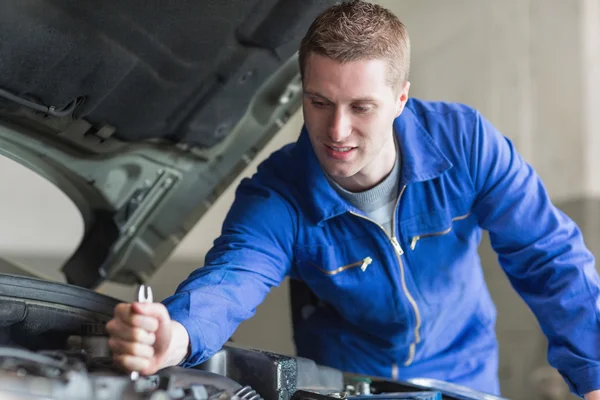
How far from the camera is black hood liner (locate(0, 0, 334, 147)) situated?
1.17 meters

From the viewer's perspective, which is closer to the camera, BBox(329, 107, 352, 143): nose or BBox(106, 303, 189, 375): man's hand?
BBox(106, 303, 189, 375): man's hand

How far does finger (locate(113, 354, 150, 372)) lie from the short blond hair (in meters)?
0.59

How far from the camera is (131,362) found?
815 millimetres

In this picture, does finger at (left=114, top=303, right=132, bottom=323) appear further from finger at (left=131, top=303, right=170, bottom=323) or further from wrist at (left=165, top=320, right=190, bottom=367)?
wrist at (left=165, top=320, right=190, bottom=367)

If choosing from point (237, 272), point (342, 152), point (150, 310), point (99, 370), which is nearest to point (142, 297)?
point (150, 310)

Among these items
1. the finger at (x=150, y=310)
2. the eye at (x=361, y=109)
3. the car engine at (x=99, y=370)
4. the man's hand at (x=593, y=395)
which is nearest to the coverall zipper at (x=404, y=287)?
the car engine at (x=99, y=370)

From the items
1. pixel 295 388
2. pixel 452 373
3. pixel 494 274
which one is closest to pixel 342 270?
pixel 295 388

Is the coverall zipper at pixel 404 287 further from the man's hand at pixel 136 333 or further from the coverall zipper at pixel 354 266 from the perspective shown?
the man's hand at pixel 136 333

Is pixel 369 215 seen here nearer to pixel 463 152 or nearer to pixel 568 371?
pixel 463 152

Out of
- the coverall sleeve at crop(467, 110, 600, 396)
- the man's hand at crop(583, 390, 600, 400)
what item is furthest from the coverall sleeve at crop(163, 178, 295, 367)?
the man's hand at crop(583, 390, 600, 400)

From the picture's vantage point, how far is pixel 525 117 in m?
3.05

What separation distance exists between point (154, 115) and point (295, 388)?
68 centimetres

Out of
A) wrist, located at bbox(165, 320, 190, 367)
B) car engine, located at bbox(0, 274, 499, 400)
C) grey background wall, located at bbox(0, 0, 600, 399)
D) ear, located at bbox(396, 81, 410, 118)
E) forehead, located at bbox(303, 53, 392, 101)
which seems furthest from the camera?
grey background wall, located at bbox(0, 0, 600, 399)

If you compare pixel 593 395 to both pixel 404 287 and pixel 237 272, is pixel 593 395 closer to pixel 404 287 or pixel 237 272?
pixel 404 287
